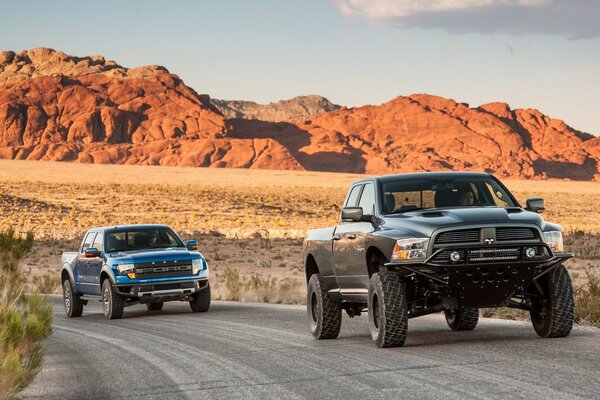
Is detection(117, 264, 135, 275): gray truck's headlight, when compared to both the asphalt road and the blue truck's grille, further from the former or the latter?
the asphalt road

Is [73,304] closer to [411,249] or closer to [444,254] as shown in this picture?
[411,249]

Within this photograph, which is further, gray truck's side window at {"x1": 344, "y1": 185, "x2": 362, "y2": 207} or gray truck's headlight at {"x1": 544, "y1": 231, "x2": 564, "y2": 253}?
gray truck's side window at {"x1": 344, "y1": 185, "x2": 362, "y2": 207}

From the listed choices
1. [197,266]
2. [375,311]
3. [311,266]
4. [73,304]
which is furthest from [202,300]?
[375,311]

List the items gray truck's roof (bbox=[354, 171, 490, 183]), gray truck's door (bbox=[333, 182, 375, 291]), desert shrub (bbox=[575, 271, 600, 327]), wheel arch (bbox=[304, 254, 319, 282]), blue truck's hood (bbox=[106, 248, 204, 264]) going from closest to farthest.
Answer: gray truck's door (bbox=[333, 182, 375, 291])
gray truck's roof (bbox=[354, 171, 490, 183])
wheel arch (bbox=[304, 254, 319, 282])
desert shrub (bbox=[575, 271, 600, 327])
blue truck's hood (bbox=[106, 248, 204, 264])

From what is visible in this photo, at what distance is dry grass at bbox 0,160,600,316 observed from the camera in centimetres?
4744

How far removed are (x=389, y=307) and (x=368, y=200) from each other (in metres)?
2.29

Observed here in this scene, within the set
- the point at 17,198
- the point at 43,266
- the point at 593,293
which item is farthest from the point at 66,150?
the point at 593,293

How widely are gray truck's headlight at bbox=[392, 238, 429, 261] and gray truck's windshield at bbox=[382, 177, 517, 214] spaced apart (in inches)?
46.3

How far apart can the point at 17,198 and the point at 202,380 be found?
84576 millimetres

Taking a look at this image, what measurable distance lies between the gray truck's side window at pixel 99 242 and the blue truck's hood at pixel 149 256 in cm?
A: 59

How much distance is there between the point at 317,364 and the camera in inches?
457

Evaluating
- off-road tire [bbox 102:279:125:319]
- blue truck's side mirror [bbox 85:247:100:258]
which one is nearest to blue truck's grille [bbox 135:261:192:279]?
off-road tire [bbox 102:279:125:319]

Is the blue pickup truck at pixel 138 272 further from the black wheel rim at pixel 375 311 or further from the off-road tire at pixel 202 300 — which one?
the black wheel rim at pixel 375 311

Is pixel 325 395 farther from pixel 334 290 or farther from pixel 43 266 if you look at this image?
pixel 43 266
